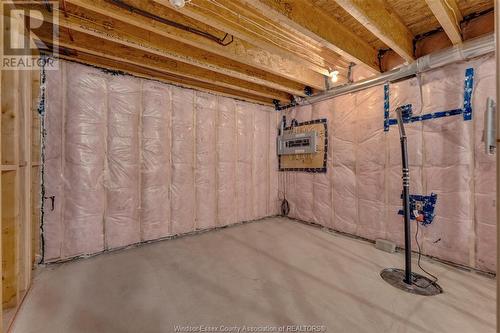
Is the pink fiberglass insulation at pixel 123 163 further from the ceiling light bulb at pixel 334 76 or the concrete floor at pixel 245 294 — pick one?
the ceiling light bulb at pixel 334 76

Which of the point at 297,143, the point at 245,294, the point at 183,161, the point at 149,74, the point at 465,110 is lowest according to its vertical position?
the point at 245,294

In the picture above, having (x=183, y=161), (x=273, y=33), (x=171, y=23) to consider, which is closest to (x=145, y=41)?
(x=171, y=23)

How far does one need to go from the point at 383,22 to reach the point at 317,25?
1.77 feet

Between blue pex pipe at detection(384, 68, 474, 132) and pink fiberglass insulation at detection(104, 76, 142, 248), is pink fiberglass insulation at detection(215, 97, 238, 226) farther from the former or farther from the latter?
blue pex pipe at detection(384, 68, 474, 132)

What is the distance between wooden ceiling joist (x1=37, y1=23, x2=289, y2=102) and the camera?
1.98 m

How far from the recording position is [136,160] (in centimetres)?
269

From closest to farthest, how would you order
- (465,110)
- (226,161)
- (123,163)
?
(465,110) < (123,163) < (226,161)

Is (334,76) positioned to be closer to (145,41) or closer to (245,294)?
(145,41)

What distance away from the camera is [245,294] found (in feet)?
5.61

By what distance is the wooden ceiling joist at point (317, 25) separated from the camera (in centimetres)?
156

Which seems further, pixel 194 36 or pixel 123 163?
pixel 123 163

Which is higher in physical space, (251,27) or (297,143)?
(251,27)

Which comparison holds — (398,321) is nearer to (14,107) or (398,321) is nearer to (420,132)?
(420,132)

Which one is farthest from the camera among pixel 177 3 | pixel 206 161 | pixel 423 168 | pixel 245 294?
pixel 206 161
